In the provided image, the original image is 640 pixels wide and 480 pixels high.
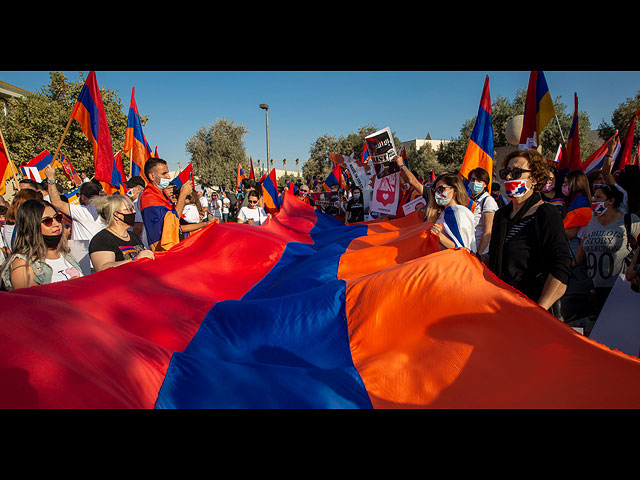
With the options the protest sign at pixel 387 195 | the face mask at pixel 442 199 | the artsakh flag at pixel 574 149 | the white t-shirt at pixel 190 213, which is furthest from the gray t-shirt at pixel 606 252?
the white t-shirt at pixel 190 213

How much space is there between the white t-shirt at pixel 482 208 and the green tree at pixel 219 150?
42942mm

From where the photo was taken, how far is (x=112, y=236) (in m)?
3.98

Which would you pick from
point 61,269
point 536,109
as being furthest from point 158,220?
point 536,109

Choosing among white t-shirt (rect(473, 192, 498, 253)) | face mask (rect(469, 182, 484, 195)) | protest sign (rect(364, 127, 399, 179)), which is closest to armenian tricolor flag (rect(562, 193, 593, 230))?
face mask (rect(469, 182, 484, 195))

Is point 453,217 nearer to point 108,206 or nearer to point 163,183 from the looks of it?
point 108,206

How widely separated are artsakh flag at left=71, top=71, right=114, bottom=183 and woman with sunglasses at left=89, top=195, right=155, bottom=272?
308cm

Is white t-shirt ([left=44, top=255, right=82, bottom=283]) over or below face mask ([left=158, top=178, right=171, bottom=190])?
below

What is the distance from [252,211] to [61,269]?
675 centimetres

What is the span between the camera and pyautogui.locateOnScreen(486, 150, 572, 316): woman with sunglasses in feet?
8.90

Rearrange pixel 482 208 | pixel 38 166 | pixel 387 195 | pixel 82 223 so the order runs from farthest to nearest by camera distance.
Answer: pixel 38 166
pixel 387 195
pixel 82 223
pixel 482 208

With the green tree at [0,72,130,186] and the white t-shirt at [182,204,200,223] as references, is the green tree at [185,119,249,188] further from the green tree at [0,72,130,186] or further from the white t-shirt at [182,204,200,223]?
the white t-shirt at [182,204,200,223]

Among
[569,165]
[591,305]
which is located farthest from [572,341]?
[569,165]

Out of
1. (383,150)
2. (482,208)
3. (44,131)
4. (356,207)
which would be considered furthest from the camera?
(44,131)

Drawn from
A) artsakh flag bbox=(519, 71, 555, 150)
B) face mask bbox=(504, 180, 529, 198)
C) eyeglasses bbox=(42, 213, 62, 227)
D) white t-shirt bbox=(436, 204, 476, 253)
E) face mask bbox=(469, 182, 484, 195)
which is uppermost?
artsakh flag bbox=(519, 71, 555, 150)
